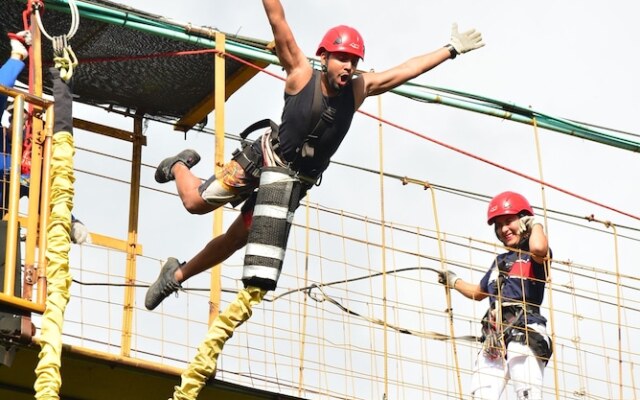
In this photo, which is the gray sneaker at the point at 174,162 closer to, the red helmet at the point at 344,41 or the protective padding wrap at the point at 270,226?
the protective padding wrap at the point at 270,226

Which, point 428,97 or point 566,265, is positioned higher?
point 428,97

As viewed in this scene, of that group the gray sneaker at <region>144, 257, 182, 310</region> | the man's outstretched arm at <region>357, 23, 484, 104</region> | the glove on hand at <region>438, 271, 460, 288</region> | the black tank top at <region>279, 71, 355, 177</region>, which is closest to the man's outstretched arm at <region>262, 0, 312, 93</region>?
the black tank top at <region>279, 71, 355, 177</region>

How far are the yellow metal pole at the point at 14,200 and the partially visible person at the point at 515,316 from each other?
4170mm

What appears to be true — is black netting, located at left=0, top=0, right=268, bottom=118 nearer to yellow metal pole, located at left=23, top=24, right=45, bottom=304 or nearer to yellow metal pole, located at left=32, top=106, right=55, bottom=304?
yellow metal pole, located at left=23, top=24, right=45, bottom=304

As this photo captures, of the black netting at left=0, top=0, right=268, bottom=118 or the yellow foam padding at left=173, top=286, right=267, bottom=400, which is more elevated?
the black netting at left=0, top=0, right=268, bottom=118

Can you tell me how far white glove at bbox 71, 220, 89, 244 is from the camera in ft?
37.9

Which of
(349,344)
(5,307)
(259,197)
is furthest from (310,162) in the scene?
(5,307)

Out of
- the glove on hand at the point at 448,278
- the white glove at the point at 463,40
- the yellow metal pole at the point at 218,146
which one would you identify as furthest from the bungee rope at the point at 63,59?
the glove on hand at the point at 448,278

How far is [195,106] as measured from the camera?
13.5m

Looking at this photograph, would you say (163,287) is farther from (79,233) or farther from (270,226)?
(270,226)

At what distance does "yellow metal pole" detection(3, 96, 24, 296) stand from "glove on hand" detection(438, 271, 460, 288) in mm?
4531

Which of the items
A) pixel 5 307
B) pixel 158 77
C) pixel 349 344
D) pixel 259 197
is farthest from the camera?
pixel 158 77

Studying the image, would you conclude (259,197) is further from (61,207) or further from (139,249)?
(139,249)

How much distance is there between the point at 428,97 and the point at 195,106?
208cm
